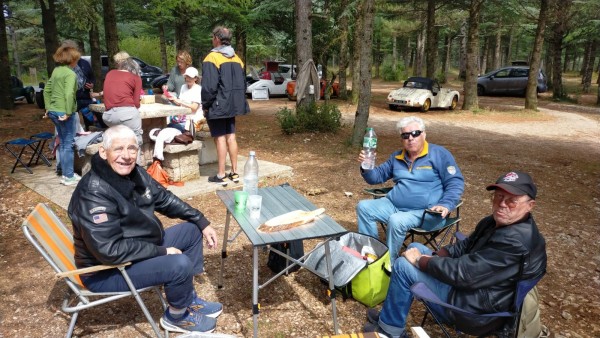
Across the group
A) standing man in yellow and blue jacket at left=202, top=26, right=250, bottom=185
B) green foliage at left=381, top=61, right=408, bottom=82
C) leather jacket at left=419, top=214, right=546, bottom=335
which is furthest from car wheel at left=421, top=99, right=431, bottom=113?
green foliage at left=381, top=61, right=408, bottom=82

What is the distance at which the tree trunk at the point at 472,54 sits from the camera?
13.4 meters

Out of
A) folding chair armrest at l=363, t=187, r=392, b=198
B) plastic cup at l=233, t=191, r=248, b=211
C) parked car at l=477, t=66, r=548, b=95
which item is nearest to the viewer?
plastic cup at l=233, t=191, r=248, b=211

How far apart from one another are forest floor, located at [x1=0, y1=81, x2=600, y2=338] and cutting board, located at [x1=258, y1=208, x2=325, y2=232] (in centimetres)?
78

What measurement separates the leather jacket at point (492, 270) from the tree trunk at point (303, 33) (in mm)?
7203

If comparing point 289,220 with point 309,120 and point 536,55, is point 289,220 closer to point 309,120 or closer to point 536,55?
point 309,120

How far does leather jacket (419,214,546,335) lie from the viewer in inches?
87.0

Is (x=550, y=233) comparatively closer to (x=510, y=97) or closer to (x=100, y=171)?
(x=100, y=171)

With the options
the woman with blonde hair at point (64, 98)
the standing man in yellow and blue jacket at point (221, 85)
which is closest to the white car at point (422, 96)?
the standing man in yellow and blue jacket at point (221, 85)

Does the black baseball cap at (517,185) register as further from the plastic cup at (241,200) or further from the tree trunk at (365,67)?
the tree trunk at (365,67)

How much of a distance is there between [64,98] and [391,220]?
433 cm

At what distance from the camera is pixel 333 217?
16.3ft

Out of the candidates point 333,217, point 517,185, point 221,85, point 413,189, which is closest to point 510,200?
point 517,185

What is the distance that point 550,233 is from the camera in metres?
4.59

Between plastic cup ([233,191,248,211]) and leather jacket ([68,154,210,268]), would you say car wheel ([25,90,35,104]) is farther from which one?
plastic cup ([233,191,248,211])
